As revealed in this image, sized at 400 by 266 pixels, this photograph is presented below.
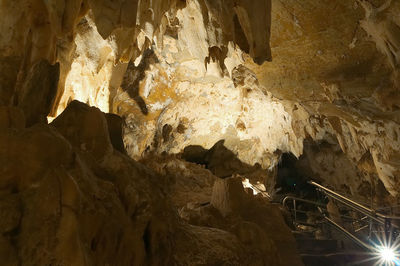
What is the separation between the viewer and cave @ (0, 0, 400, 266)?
7.28 feet

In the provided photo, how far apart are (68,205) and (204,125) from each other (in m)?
8.33

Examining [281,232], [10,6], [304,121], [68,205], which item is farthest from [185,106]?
[68,205]

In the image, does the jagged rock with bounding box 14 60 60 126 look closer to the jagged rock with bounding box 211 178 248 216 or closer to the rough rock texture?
the rough rock texture

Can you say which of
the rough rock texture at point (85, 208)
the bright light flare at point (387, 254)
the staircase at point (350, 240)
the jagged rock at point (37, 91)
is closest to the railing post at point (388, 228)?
the staircase at point (350, 240)

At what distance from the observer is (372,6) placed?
4770 millimetres

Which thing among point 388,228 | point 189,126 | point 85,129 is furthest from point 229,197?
point 189,126

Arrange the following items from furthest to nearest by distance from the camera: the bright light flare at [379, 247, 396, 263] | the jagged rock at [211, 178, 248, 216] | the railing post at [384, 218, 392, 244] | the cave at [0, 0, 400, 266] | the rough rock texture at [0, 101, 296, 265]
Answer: the jagged rock at [211, 178, 248, 216] < the bright light flare at [379, 247, 396, 263] < the railing post at [384, 218, 392, 244] < the cave at [0, 0, 400, 266] < the rough rock texture at [0, 101, 296, 265]

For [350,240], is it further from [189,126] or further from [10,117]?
[189,126]

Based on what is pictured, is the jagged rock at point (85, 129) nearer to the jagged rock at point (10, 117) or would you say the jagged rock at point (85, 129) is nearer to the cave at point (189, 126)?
the cave at point (189, 126)

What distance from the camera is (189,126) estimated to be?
33.1ft

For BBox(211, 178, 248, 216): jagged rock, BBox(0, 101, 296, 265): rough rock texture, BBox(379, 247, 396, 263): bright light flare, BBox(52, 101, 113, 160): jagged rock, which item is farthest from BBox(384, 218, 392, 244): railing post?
BBox(52, 101, 113, 160): jagged rock

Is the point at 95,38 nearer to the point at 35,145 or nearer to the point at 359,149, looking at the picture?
the point at 35,145

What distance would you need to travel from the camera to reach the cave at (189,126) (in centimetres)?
222

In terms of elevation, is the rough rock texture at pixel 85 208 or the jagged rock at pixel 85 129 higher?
the jagged rock at pixel 85 129
